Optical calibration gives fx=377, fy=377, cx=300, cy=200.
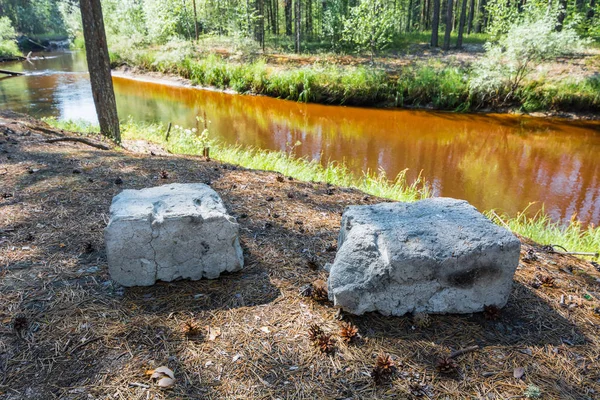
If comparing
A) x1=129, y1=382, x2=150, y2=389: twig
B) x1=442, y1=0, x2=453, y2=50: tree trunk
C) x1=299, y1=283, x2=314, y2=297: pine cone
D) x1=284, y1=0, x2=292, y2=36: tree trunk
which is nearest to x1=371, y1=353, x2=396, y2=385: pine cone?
x1=299, y1=283, x2=314, y2=297: pine cone

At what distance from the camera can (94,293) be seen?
2299 millimetres

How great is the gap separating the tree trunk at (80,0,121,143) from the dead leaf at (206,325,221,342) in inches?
238

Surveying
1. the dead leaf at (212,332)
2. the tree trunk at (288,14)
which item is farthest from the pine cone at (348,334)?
the tree trunk at (288,14)

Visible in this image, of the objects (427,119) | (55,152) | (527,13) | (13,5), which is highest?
(13,5)

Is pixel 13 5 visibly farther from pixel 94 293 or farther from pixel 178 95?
pixel 94 293

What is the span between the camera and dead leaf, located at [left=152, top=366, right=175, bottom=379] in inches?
71.4

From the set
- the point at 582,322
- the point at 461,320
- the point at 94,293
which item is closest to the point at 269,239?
the point at 94,293

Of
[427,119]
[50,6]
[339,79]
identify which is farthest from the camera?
[50,6]

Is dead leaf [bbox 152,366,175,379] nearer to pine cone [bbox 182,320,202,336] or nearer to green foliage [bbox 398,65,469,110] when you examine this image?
pine cone [bbox 182,320,202,336]

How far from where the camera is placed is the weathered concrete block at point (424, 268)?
2.09 meters

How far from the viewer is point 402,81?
50.8 ft

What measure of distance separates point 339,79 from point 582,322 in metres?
14.9

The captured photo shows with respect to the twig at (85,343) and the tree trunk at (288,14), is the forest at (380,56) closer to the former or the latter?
the tree trunk at (288,14)

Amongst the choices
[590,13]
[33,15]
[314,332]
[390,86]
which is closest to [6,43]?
[33,15]
